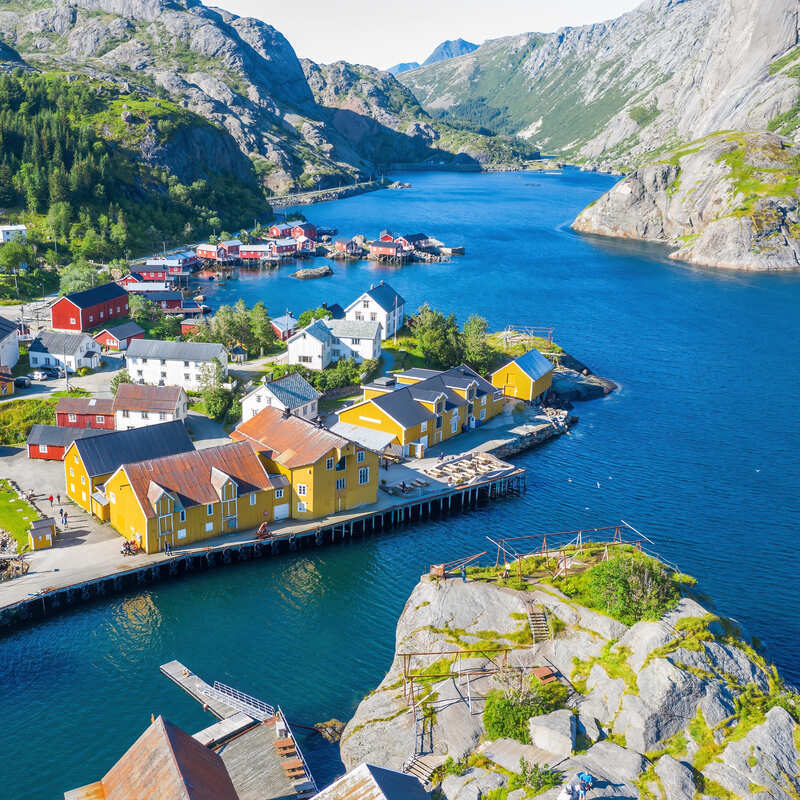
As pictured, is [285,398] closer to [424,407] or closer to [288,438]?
[288,438]

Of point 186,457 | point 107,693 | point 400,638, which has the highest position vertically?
point 186,457

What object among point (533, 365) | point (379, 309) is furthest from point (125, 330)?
point (533, 365)

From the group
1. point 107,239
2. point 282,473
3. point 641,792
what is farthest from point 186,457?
point 107,239

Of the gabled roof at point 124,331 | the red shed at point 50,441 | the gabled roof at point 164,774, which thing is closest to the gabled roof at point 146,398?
the red shed at point 50,441

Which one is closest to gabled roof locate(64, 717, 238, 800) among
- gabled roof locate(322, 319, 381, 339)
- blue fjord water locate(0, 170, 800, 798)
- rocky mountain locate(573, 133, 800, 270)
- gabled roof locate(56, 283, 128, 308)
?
blue fjord water locate(0, 170, 800, 798)

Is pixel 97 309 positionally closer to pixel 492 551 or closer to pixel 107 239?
pixel 107 239

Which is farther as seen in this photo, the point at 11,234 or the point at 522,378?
the point at 11,234
